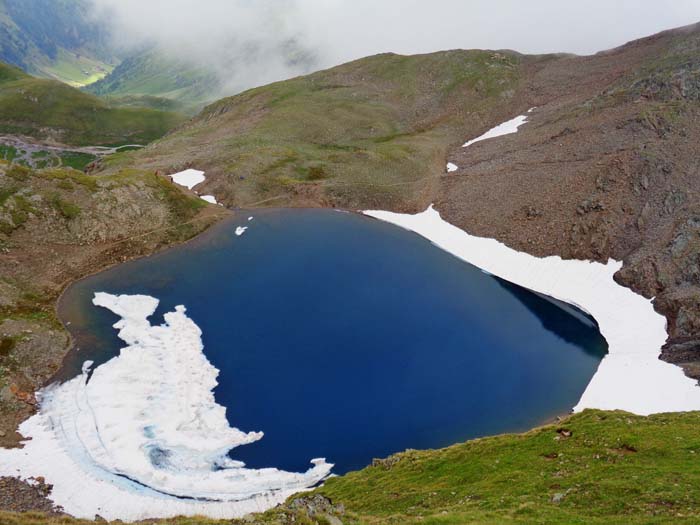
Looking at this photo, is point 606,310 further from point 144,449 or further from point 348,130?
point 348,130

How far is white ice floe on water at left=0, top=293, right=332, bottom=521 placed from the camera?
127 feet

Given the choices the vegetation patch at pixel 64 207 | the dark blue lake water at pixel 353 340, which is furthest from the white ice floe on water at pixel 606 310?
the vegetation patch at pixel 64 207

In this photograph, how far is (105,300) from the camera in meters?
64.8

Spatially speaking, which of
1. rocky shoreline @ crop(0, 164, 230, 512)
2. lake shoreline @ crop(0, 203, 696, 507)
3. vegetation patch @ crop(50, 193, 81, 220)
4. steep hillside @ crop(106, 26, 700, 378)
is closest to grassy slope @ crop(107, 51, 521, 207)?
steep hillside @ crop(106, 26, 700, 378)

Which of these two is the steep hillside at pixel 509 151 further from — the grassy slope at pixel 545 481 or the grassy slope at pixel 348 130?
the grassy slope at pixel 545 481


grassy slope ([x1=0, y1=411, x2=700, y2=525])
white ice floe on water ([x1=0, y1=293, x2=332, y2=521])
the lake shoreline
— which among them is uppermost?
the lake shoreline

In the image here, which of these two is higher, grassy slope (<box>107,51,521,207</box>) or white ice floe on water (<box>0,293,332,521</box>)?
grassy slope (<box>107,51,521,207</box>)

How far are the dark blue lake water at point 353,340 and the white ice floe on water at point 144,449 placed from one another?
68.6 inches

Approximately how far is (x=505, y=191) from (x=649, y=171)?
75.5 ft

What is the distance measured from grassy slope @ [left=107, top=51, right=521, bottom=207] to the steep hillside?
475mm

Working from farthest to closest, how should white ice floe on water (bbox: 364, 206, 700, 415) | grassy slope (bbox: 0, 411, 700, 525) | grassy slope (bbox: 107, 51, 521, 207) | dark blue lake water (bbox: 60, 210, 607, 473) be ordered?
grassy slope (bbox: 107, 51, 521, 207) < white ice floe on water (bbox: 364, 206, 700, 415) < dark blue lake water (bbox: 60, 210, 607, 473) < grassy slope (bbox: 0, 411, 700, 525)

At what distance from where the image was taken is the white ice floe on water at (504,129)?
12506 centimetres

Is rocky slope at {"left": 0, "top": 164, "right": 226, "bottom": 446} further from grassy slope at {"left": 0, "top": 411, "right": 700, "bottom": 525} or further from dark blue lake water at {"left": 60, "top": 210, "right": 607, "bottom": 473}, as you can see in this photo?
grassy slope at {"left": 0, "top": 411, "right": 700, "bottom": 525}

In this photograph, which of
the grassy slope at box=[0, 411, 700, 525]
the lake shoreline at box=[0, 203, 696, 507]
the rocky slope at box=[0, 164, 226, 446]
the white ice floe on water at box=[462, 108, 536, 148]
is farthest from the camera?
the white ice floe on water at box=[462, 108, 536, 148]
